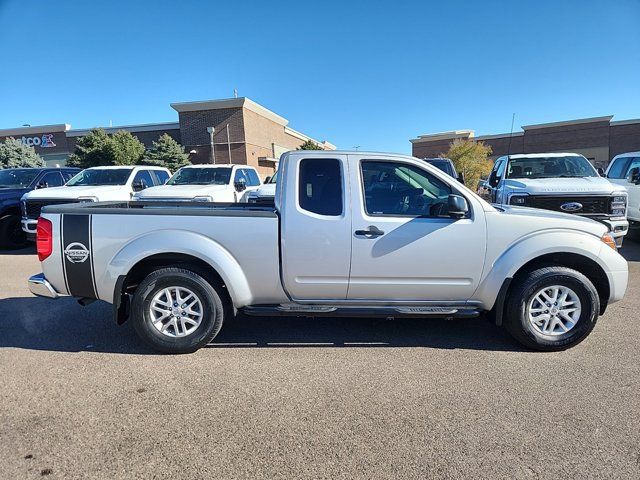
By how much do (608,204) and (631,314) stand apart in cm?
319

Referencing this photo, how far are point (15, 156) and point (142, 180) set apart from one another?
86.1 ft

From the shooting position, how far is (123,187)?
385 inches

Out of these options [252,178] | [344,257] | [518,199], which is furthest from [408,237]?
[252,178]

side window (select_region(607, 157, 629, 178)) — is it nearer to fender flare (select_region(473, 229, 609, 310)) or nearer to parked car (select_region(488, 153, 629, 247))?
parked car (select_region(488, 153, 629, 247))

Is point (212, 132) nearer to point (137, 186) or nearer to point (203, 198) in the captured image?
point (137, 186)

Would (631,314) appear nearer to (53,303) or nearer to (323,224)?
(323,224)

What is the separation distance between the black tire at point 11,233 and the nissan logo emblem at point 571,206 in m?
11.8

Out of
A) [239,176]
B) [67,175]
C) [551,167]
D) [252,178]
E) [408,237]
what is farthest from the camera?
[252,178]

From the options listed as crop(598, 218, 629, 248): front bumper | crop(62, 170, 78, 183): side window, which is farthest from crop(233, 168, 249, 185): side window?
crop(598, 218, 629, 248): front bumper

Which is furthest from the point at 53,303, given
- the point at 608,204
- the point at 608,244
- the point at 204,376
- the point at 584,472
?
the point at 608,204

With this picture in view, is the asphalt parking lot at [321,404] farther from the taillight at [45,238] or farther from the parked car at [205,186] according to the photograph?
the parked car at [205,186]

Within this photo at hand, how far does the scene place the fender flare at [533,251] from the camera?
364 centimetres

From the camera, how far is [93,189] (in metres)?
9.24

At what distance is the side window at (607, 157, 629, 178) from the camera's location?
33.3ft
